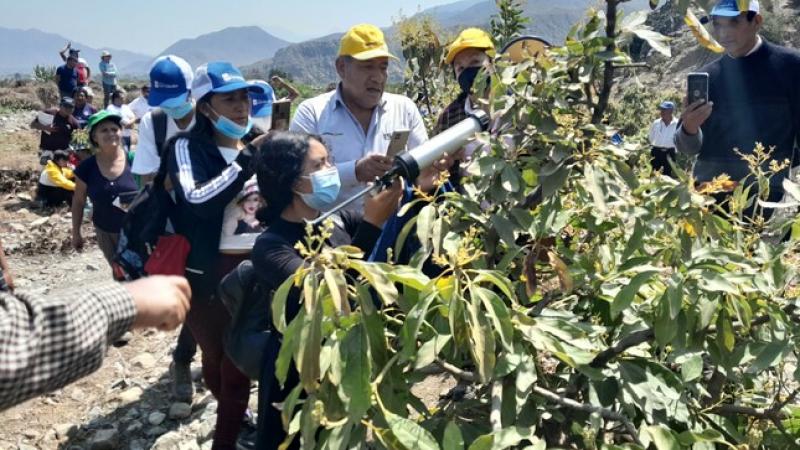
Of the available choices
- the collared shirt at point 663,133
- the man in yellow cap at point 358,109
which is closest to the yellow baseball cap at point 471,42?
the man in yellow cap at point 358,109

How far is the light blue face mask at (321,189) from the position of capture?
2447mm

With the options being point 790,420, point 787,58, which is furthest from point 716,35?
point 790,420

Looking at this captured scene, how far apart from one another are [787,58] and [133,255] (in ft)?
10.4

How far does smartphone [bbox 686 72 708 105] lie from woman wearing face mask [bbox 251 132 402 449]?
5.42ft

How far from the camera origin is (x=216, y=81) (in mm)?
2939

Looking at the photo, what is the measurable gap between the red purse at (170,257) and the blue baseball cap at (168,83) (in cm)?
94

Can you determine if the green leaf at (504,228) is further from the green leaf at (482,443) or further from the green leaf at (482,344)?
the green leaf at (482,443)

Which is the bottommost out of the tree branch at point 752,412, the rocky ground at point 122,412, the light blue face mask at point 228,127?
the rocky ground at point 122,412

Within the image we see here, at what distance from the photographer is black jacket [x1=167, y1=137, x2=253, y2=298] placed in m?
2.78

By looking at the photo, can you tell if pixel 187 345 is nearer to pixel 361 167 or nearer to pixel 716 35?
pixel 361 167

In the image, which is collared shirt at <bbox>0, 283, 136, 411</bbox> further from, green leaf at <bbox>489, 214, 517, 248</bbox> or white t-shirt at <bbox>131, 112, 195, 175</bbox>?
white t-shirt at <bbox>131, 112, 195, 175</bbox>

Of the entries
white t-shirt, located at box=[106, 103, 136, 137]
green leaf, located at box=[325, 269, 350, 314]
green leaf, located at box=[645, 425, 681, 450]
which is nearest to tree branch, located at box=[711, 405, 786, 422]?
green leaf, located at box=[645, 425, 681, 450]

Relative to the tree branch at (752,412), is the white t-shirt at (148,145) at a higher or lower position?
higher

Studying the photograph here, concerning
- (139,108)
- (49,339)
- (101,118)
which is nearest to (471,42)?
(49,339)
